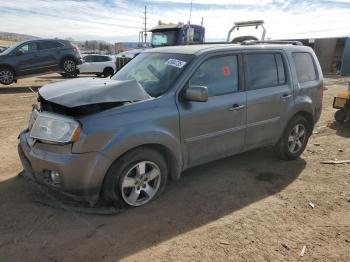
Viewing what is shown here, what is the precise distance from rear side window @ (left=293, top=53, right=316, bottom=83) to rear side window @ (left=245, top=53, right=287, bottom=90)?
40 cm

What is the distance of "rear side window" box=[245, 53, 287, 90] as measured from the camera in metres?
4.59

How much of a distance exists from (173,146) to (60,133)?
1234 mm

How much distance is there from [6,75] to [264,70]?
12022 millimetres

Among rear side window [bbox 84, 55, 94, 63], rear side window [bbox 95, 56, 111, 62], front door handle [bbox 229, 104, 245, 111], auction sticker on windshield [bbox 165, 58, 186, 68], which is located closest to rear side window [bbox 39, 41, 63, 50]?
rear side window [bbox 84, 55, 94, 63]

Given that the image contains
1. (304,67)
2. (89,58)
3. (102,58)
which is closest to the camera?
(304,67)

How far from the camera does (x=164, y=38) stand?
1451 centimetres

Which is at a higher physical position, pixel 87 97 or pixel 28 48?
pixel 28 48

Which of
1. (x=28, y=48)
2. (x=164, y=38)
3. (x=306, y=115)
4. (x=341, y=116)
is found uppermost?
(x=164, y=38)

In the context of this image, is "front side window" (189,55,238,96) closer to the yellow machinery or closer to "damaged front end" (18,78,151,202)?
"damaged front end" (18,78,151,202)

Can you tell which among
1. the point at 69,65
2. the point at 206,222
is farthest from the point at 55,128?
the point at 69,65

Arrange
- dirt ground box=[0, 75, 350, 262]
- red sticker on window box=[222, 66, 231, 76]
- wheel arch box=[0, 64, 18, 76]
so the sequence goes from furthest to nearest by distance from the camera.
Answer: wheel arch box=[0, 64, 18, 76]
red sticker on window box=[222, 66, 231, 76]
dirt ground box=[0, 75, 350, 262]

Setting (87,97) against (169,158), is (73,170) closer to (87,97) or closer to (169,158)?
(87,97)

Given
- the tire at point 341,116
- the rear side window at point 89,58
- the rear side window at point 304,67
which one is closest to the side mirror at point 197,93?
the rear side window at point 304,67

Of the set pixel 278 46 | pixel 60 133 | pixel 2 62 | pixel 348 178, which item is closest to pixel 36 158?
pixel 60 133
